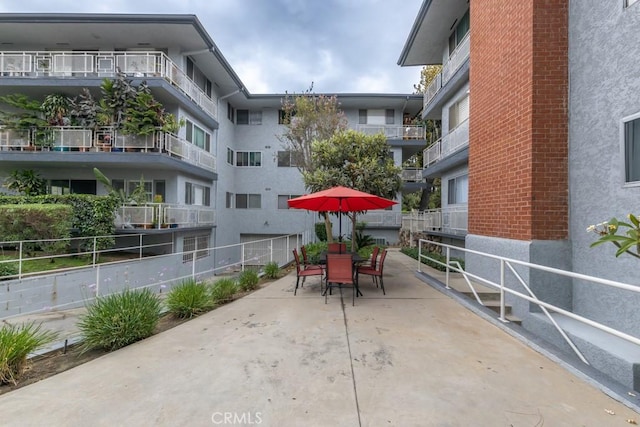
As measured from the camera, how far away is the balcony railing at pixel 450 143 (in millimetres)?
10709

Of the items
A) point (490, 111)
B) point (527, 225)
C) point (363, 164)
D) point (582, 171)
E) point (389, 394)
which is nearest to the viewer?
point (389, 394)

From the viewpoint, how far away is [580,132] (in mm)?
5340

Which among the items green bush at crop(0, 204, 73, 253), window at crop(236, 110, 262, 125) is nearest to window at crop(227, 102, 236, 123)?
window at crop(236, 110, 262, 125)

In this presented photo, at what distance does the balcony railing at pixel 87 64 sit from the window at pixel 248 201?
29.4 ft

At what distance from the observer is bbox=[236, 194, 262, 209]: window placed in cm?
2117

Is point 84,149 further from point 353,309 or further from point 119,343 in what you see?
point 353,309

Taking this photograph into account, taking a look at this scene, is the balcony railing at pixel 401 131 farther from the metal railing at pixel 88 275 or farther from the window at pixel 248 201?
the metal railing at pixel 88 275

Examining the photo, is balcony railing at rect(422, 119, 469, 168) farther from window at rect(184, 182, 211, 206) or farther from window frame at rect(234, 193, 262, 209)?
window at rect(184, 182, 211, 206)

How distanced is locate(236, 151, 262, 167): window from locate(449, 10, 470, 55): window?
13.5m

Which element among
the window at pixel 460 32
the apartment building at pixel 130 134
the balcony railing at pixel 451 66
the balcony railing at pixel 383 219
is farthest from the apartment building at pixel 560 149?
the balcony railing at pixel 383 219

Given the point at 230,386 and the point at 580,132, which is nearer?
the point at 230,386

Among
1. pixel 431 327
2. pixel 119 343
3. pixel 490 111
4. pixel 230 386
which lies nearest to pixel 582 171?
pixel 490 111

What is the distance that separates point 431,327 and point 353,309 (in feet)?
5.05

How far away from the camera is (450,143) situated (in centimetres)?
1197
